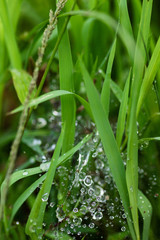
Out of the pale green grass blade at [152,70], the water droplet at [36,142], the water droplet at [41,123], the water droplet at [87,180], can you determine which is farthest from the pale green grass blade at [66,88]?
the water droplet at [41,123]

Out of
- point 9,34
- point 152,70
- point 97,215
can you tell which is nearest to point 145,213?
point 97,215

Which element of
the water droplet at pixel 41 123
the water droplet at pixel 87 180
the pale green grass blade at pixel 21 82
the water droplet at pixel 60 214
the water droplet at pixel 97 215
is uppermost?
the pale green grass blade at pixel 21 82

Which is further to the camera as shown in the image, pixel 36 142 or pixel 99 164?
pixel 36 142

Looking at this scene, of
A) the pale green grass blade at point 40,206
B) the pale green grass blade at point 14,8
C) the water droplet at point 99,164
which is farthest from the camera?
the pale green grass blade at point 14,8

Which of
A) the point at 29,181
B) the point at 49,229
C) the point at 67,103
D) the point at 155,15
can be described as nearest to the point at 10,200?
the point at 29,181

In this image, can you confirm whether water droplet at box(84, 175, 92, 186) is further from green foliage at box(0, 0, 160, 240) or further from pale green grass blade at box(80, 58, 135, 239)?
pale green grass blade at box(80, 58, 135, 239)

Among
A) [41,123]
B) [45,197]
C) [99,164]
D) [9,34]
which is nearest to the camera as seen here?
[45,197]

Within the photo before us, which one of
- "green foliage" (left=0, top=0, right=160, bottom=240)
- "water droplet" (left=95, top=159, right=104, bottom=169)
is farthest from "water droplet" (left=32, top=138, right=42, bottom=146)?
"water droplet" (left=95, top=159, right=104, bottom=169)

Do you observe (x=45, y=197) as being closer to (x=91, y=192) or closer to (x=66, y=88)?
(x=91, y=192)

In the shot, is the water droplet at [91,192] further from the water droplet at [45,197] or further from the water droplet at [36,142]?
the water droplet at [36,142]
